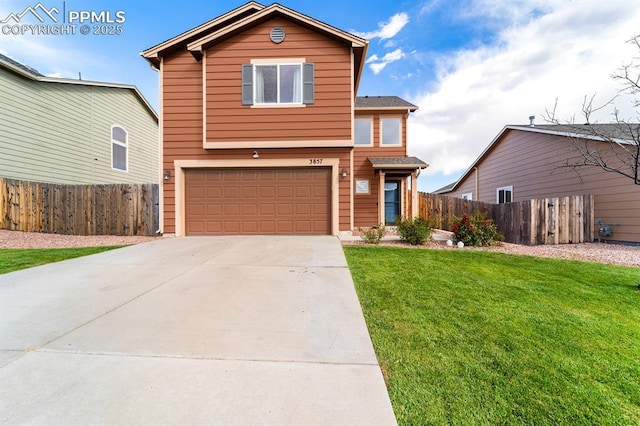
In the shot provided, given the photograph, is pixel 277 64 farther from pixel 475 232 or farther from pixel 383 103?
pixel 475 232

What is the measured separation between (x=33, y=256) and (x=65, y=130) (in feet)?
27.7

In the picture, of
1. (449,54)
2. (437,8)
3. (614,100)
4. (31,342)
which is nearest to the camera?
(31,342)

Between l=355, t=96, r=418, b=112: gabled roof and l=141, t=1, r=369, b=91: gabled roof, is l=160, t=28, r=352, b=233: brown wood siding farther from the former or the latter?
l=355, t=96, r=418, b=112: gabled roof

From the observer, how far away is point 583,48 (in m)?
8.14

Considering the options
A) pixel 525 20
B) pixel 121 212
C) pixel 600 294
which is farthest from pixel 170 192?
pixel 525 20

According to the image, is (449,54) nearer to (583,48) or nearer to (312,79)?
(583,48)

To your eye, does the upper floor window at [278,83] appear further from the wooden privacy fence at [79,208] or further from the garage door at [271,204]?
the wooden privacy fence at [79,208]

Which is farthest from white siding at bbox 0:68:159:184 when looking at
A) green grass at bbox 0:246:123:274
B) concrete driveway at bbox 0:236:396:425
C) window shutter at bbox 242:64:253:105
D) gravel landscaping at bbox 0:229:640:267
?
concrete driveway at bbox 0:236:396:425

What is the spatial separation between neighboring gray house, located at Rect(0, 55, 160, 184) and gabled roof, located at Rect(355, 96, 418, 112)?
11.6 m

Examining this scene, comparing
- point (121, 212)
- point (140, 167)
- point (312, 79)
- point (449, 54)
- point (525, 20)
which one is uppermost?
point (449, 54)

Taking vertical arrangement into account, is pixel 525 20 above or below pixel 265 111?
above

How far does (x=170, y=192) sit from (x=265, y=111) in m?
3.95

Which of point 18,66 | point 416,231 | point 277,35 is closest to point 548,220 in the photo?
point 416,231

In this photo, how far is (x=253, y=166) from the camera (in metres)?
8.48
